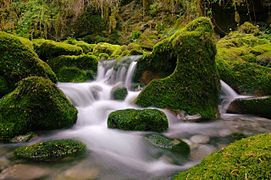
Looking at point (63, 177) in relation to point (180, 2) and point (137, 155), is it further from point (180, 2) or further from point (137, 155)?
point (180, 2)

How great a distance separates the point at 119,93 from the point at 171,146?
10.0 feet

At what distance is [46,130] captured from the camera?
467 cm

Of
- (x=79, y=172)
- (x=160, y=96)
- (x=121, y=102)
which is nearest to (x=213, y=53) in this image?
(x=160, y=96)

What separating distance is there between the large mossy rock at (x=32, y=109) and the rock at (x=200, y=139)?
213cm

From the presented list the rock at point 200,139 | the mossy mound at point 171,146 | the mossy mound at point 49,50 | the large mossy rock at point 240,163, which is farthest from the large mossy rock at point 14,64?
the large mossy rock at point 240,163

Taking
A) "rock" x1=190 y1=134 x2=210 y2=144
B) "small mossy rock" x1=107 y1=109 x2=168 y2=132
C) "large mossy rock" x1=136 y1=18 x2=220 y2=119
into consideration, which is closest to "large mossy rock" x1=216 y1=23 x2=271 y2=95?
"large mossy rock" x1=136 y1=18 x2=220 y2=119

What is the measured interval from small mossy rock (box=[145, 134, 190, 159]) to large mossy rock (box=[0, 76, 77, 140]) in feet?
5.02

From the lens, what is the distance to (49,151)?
3537 mm

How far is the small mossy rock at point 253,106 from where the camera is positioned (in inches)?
237

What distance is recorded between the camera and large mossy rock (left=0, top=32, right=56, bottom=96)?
18.4ft

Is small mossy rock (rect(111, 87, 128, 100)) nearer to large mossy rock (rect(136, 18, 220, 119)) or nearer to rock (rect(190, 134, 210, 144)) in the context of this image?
large mossy rock (rect(136, 18, 220, 119))

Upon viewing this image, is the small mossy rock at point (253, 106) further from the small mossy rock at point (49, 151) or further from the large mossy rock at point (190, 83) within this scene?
the small mossy rock at point (49, 151)

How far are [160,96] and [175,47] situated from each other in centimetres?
118

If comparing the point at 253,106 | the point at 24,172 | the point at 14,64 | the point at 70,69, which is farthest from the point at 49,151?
the point at 70,69
